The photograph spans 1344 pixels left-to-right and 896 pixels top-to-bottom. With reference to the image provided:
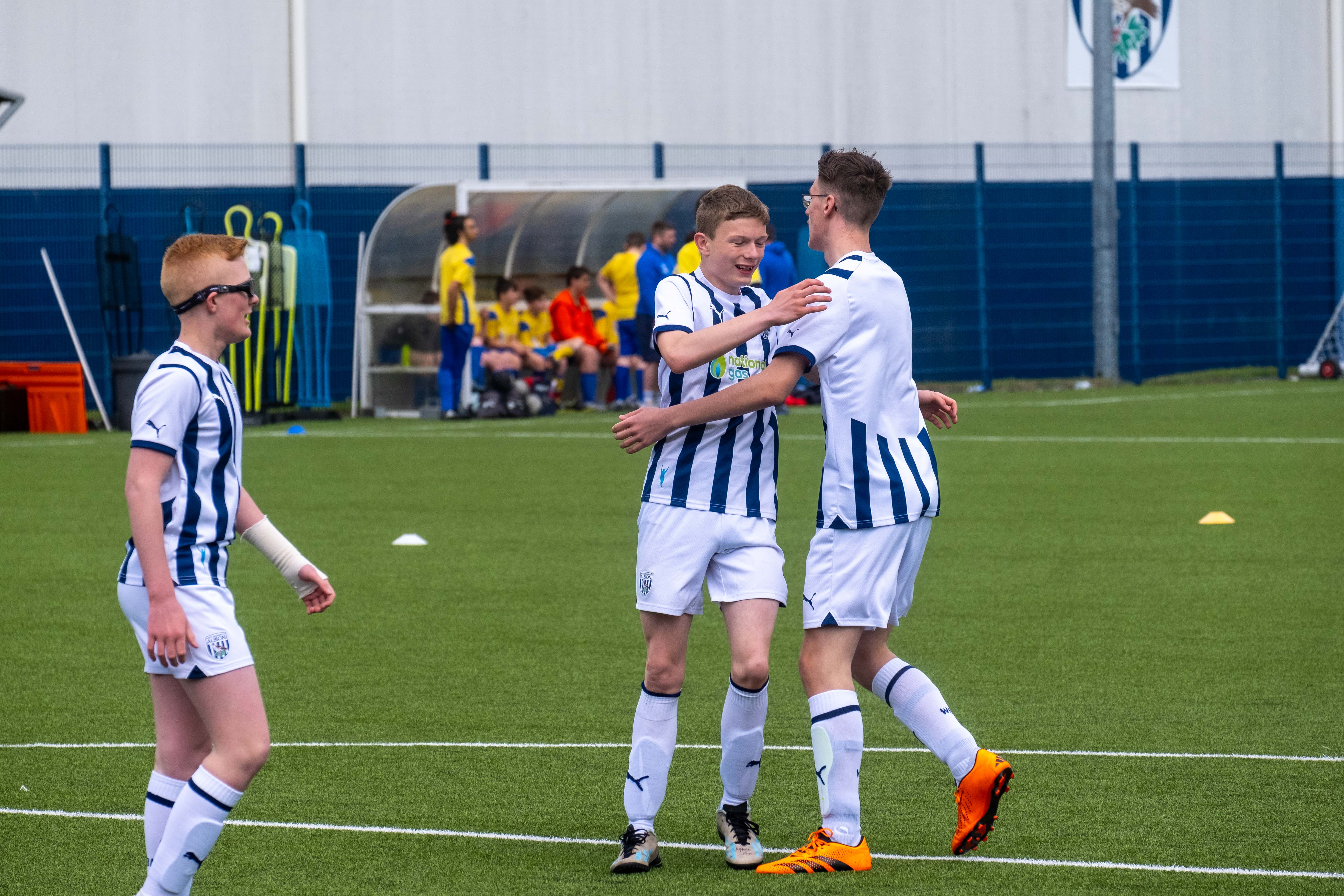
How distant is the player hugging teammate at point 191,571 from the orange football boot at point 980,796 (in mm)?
1711

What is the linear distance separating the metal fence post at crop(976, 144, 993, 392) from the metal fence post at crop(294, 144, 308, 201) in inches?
331

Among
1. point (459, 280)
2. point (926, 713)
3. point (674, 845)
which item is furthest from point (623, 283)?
point (926, 713)

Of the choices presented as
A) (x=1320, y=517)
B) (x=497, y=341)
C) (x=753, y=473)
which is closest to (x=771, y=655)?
(x=753, y=473)

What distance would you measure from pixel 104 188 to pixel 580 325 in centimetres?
553

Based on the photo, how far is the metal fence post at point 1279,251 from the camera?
24078 mm

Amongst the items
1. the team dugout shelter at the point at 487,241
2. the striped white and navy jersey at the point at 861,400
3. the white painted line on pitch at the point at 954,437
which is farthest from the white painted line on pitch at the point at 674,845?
the team dugout shelter at the point at 487,241

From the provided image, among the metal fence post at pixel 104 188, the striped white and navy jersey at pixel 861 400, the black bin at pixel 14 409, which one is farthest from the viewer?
the metal fence post at pixel 104 188

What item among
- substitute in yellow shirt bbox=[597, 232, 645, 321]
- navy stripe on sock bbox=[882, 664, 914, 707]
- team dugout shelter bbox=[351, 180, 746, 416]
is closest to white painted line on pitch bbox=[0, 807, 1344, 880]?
navy stripe on sock bbox=[882, 664, 914, 707]

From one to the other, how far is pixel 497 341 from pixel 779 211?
4.58m

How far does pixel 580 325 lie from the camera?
19844 mm

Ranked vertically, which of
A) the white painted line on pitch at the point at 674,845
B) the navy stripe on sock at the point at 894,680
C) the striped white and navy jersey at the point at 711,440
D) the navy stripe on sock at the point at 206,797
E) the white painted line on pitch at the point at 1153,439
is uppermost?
the striped white and navy jersey at the point at 711,440

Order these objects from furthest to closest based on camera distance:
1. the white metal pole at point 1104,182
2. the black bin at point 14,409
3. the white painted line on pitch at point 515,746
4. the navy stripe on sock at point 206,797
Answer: the white metal pole at point 1104,182, the black bin at point 14,409, the white painted line on pitch at point 515,746, the navy stripe on sock at point 206,797

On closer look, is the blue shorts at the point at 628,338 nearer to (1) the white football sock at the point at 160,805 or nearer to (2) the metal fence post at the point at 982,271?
(2) the metal fence post at the point at 982,271

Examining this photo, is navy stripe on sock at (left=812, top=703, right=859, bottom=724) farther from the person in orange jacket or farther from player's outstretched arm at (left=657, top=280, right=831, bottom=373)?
the person in orange jacket
